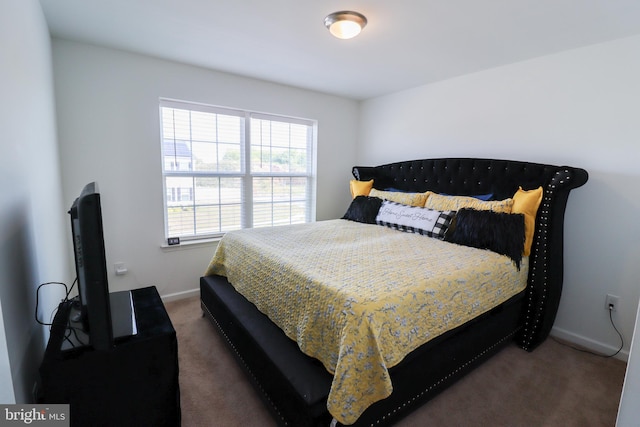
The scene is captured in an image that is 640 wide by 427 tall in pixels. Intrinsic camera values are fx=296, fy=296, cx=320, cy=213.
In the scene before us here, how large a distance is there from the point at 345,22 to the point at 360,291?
5.43 feet

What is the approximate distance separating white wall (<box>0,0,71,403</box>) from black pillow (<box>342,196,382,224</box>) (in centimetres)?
256

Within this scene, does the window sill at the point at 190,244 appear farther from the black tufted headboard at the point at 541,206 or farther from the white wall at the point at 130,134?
the black tufted headboard at the point at 541,206

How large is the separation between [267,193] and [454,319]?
2561 mm

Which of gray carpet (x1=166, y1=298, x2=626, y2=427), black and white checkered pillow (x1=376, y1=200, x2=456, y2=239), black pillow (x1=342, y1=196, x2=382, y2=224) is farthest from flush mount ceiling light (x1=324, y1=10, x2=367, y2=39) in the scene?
gray carpet (x1=166, y1=298, x2=626, y2=427)

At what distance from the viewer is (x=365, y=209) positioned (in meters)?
3.24

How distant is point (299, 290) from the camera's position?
5.27 feet

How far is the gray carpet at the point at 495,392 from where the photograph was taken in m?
1.63

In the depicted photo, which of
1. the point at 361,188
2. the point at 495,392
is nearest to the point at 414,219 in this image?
the point at 361,188

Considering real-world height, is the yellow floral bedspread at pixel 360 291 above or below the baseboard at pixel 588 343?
above

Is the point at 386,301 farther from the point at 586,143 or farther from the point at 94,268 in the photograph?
the point at 586,143

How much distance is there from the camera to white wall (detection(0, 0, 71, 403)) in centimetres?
106

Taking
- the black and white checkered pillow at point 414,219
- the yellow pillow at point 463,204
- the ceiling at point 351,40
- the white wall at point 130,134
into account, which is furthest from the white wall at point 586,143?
the white wall at point 130,134

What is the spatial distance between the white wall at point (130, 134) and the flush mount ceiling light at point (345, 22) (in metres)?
1.57

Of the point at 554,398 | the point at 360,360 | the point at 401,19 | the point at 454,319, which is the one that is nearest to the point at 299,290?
the point at 360,360
